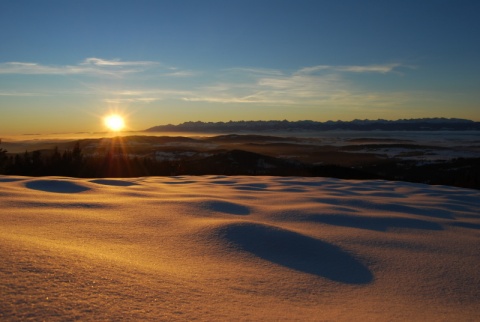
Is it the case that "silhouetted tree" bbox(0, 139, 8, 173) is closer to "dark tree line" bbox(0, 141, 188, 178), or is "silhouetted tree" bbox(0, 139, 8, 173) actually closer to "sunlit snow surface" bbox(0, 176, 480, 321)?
"dark tree line" bbox(0, 141, 188, 178)

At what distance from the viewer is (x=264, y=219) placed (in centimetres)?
373

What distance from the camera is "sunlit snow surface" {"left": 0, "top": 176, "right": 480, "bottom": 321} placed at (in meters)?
1.70

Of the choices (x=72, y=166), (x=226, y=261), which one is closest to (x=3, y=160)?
(x=72, y=166)

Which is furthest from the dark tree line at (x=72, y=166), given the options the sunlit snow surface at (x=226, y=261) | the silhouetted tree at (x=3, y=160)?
the sunlit snow surface at (x=226, y=261)

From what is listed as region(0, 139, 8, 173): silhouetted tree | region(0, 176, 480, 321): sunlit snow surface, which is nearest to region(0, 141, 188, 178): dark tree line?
region(0, 139, 8, 173): silhouetted tree

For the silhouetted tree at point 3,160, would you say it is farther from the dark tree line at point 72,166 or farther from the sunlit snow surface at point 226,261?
the sunlit snow surface at point 226,261

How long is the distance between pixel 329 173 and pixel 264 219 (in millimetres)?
8360

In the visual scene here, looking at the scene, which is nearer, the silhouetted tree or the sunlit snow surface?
the sunlit snow surface

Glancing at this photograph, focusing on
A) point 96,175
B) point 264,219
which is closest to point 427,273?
point 264,219

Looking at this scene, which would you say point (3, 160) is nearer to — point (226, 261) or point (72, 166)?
point (72, 166)

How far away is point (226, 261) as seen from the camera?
2.41 metres

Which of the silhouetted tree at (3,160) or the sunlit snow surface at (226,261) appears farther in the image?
the silhouetted tree at (3,160)

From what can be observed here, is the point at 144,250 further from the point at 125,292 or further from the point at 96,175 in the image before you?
the point at 96,175

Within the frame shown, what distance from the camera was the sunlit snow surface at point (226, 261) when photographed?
1695mm
